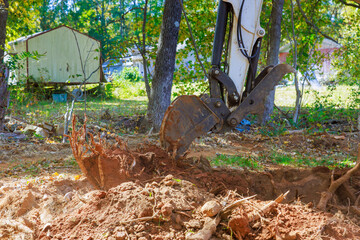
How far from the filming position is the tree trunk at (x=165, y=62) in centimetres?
861

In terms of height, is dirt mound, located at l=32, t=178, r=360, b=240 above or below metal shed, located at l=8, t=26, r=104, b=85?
below

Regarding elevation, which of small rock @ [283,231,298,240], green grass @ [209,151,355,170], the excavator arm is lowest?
green grass @ [209,151,355,170]

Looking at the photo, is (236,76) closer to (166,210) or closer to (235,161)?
(235,161)

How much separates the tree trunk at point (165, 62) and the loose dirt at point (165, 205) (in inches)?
173

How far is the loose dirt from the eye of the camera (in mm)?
2750

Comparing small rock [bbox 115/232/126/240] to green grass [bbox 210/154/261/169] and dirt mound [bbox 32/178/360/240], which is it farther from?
green grass [bbox 210/154/261/169]

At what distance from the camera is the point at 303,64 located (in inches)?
445

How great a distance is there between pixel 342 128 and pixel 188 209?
26.9 ft

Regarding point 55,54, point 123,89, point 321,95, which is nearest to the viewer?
point 321,95

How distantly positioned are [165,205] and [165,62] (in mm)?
6405

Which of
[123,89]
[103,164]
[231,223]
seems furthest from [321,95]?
[231,223]

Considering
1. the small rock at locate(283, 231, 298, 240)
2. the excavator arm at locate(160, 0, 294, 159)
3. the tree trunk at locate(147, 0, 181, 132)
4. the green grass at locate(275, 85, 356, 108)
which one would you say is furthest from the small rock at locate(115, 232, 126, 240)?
the green grass at locate(275, 85, 356, 108)

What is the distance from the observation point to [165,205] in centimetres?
283

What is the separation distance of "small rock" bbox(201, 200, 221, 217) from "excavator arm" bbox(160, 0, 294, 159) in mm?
1592
